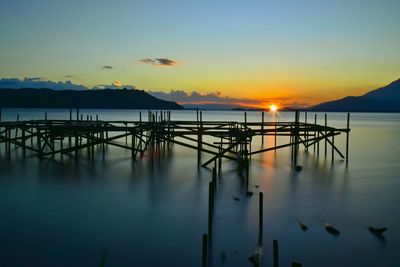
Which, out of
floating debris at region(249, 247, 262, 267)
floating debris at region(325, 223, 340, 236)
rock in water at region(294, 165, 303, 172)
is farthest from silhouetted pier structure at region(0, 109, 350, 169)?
floating debris at region(249, 247, 262, 267)

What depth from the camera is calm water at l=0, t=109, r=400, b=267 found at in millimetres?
7758

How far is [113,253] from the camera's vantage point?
7734mm

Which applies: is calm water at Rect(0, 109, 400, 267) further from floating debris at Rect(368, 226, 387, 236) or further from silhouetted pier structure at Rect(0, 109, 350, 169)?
silhouetted pier structure at Rect(0, 109, 350, 169)

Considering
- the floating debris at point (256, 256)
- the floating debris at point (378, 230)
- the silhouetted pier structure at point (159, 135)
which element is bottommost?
the floating debris at point (378, 230)

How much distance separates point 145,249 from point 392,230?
6.36m

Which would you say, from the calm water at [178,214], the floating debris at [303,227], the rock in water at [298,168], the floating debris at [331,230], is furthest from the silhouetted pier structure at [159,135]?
the floating debris at [331,230]

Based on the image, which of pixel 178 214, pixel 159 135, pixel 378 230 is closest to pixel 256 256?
pixel 178 214

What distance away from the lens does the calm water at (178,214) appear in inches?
305

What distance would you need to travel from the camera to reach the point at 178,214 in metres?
10.6

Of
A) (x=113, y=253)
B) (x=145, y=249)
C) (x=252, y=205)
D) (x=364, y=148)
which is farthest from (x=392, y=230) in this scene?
(x=364, y=148)

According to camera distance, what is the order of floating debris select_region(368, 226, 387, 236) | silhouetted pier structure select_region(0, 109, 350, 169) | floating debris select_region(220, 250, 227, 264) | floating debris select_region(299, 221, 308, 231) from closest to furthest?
floating debris select_region(220, 250, 227, 264), floating debris select_region(368, 226, 387, 236), floating debris select_region(299, 221, 308, 231), silhouetted pier structure select_region(0, 109, 350, 169)

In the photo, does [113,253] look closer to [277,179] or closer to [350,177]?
[277,179]

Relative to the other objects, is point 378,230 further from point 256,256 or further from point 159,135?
point 159,135

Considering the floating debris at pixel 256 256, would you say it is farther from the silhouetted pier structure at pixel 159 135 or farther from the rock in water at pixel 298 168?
the rock in water at pixel 298 168
